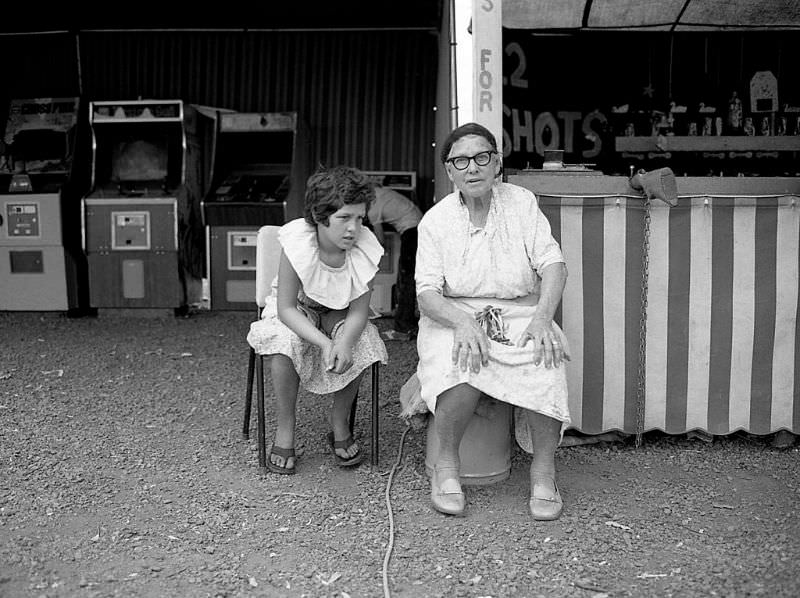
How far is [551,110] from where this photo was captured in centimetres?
604

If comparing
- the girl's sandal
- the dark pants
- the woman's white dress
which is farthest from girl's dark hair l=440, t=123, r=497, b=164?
the dark pants

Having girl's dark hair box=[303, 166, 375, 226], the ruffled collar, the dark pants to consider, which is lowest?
the dark pants

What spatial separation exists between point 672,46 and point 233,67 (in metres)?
3.54

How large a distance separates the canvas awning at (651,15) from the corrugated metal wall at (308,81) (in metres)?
1.93

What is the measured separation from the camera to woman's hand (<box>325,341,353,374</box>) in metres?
2.90

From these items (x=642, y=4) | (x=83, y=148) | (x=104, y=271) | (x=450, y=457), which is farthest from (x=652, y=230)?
(x=83, y=148)

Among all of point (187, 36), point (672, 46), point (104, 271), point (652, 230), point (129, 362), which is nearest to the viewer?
point (652, 230)

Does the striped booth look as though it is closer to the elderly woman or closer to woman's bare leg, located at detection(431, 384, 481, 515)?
the elderly woman

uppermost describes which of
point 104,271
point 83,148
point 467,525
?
point 83,148

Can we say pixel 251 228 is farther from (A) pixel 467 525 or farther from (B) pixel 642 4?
(A) pixel 467 525

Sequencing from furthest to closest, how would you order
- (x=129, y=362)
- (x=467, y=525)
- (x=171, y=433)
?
(x=129, y=362) < (x=171, y=433) < (x=467, y=525)

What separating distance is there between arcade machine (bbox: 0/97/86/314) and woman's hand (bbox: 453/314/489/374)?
15.2 ft

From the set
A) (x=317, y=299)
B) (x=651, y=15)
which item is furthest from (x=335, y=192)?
(x=651, y=15)

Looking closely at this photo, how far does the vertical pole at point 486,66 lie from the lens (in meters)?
3.11
